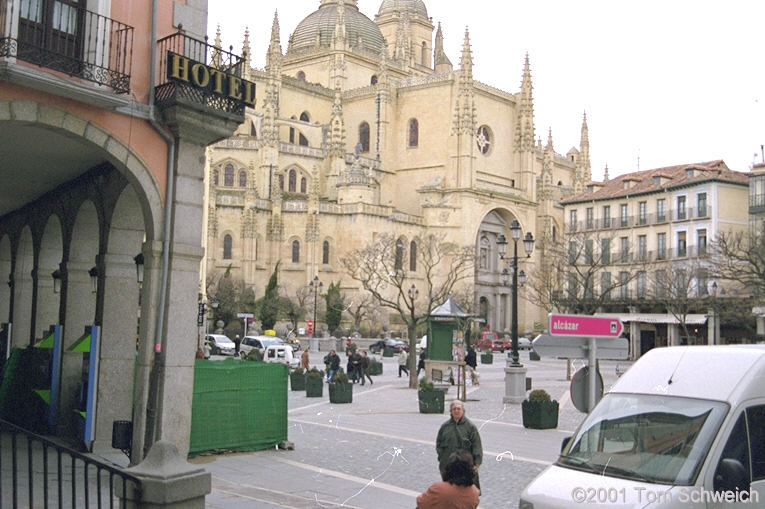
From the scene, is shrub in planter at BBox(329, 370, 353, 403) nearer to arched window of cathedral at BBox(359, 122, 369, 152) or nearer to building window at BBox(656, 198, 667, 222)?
building window at BBox(656, 198, 667, 222)

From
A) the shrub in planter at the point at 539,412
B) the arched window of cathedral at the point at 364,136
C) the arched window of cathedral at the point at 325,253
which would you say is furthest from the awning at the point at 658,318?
the shrub in planter at the point at 539,412

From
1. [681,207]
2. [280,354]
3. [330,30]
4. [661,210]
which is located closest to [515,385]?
[280,354]

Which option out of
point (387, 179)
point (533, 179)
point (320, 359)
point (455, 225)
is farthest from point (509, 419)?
point (533, 179)

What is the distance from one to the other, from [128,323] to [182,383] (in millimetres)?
2147

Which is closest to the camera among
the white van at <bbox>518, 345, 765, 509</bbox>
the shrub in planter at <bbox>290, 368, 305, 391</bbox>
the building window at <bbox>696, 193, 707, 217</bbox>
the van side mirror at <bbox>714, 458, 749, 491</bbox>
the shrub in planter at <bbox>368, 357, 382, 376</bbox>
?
the van side mirror at <bbox>714, 458, 749, 491</bbox>

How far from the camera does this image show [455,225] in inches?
2657

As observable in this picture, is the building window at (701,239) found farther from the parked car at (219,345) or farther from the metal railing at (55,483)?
the metal railing at (55,483)

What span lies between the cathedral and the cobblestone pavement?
37.9 meters

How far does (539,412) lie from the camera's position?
665 inches

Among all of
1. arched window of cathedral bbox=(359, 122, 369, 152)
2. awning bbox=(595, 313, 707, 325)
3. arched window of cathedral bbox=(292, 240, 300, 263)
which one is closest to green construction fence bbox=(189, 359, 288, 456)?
awning bbox=(595, 313, 707, 325)

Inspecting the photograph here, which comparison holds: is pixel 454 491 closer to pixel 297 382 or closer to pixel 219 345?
pixel 297 382

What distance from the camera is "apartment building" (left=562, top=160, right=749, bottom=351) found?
158 feet

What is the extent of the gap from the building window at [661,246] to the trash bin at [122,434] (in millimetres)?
45514

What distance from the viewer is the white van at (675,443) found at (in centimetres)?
641
